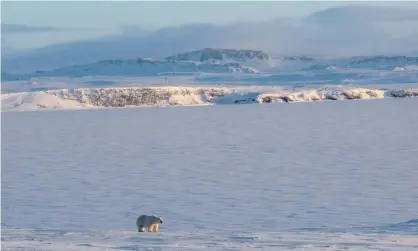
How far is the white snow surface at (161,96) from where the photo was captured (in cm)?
6066

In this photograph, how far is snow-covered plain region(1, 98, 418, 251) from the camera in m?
7.82

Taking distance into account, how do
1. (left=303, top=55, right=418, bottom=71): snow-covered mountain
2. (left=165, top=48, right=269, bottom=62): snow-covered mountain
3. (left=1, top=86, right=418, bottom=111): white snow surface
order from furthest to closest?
(left=165, top=48, right=269, bottom=62): snow-covered mountain
(left=303, top=55, right=418, bottom=71): snow-covered mountain
(left=1, top=86, right=418, bottom=111): white snow surface

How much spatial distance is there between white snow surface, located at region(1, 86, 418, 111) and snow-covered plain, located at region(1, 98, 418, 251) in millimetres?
38624

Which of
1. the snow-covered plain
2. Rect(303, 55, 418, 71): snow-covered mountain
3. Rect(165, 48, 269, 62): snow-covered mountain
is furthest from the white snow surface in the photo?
Rect(165, 48, 269, 62): snow-covered mountain

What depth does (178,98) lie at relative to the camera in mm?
68125

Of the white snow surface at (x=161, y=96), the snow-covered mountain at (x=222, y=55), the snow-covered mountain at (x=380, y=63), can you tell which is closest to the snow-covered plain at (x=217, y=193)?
the white snow surface at (x=161, y=96)

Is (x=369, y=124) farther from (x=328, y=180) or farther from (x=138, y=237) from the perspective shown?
(x=138, y=237)

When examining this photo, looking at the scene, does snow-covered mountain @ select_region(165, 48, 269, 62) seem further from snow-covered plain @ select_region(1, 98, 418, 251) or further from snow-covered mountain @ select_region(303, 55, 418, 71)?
snow-covered plain @ select_region(1, 98, 418, 251)

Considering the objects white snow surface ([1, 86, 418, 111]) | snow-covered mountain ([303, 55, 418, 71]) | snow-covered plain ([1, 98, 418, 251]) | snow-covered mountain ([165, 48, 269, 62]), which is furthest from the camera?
snow-covered mountain ([165, 48, 269, 62])

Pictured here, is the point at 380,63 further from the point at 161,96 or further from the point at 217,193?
the point at 217,193

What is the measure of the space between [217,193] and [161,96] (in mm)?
57835

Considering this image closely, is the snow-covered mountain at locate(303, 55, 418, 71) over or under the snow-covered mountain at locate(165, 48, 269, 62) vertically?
under

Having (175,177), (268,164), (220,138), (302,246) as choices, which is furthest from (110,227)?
(220,138)

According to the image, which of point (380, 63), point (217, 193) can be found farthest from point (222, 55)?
point (217, 193)
